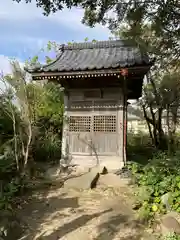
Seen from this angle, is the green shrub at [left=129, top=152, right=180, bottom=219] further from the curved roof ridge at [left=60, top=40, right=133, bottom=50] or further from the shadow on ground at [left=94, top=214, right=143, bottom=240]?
the curved roof ridge at [left=60, top=40, right=133, bottom=50]

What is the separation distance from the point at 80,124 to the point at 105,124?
84 cm

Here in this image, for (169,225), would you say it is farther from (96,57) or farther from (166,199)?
(96,57)

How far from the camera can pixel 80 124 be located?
9242 millimetres

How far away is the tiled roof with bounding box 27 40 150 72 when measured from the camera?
8.29 m

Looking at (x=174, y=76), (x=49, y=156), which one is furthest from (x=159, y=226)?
(x=174, y=76)

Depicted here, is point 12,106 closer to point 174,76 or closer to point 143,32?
point 143,32

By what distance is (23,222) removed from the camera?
5.47m

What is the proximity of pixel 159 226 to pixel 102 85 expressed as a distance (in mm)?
4976

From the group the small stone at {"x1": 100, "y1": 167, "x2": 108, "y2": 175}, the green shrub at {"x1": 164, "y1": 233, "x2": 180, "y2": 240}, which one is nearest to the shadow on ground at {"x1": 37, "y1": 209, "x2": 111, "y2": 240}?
the green shrub at {"x1": 164, "y1": 233, "x2": 180, "y2": 240}

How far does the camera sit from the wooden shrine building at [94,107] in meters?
8.63

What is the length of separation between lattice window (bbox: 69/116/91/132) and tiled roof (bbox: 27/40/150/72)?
1706 millimetres

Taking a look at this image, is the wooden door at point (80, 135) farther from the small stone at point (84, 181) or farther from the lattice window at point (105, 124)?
the small stone at point (84, 181)

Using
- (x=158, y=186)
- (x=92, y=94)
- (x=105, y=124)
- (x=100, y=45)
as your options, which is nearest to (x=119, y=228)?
(x=158, y=186)

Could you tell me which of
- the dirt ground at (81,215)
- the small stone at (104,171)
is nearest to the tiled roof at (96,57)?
the small stone at (104,171)
